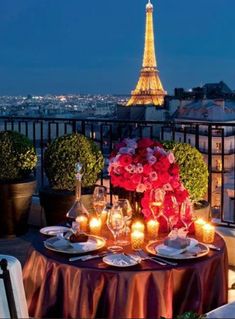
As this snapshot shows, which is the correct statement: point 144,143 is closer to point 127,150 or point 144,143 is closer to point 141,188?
point 127,150

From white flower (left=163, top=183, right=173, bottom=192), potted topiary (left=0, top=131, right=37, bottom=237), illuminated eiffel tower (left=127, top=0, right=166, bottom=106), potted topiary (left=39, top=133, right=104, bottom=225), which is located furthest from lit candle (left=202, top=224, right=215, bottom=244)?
illuminated eiffel tower (left=127, top=0, right=166, bottom=106)

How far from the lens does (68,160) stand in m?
4.94

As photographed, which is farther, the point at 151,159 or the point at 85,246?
the point at 151,159

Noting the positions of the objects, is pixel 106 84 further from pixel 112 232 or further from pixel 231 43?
pixel 112 232

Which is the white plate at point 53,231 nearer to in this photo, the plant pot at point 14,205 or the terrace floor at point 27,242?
the terrace floor at point 27,242

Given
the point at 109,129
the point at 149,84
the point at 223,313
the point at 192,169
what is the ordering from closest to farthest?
the point at 223,313 → the point at 192,169 → the point at 109,129 → the point at 149,84

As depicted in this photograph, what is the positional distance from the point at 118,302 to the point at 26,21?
50641 millimetres

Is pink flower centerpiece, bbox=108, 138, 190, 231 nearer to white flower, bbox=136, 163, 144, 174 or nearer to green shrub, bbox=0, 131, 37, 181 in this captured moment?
white flower, bbox=136, 163, 144, 174

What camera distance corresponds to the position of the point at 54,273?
2.77 metres

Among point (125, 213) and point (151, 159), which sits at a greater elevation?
point (151, 159)

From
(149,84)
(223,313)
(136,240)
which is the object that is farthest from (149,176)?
(149,84)

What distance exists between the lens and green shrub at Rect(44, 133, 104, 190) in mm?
4957

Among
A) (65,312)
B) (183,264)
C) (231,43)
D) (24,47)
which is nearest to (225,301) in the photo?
(183,264)

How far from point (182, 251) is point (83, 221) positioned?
2.21 feet
